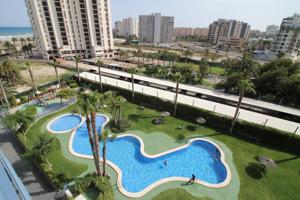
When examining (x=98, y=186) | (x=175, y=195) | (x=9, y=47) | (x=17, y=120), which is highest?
(x=9, y=47)

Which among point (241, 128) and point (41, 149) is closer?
point (41, 149)

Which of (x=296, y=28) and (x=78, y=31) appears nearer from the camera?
(x=78, y=31)

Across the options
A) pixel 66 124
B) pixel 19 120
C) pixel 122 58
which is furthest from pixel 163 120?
pixel 122 58

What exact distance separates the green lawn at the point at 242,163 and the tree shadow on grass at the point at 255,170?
0.44 feet

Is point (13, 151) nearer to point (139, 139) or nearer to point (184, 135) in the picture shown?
point (139, 139)

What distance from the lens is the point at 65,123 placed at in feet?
87.0

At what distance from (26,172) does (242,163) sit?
24.4m

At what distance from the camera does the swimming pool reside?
16.9 metres

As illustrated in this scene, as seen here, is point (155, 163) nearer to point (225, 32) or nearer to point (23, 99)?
point (23, 99)

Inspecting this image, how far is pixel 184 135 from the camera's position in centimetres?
2417

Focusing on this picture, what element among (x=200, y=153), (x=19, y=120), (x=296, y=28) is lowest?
(x=200, y=153)

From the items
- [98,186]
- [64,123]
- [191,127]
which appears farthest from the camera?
[64,123]

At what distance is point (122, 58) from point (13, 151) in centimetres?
5975

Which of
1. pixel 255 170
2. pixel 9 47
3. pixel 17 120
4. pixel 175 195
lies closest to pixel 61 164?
pixel 17 120
